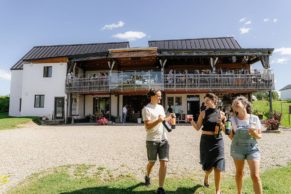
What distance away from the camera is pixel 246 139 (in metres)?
3.68

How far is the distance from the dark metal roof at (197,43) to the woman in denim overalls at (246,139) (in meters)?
21.4

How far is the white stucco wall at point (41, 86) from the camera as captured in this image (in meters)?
22.4

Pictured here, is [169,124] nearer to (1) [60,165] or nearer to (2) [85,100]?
(1) [60,165]

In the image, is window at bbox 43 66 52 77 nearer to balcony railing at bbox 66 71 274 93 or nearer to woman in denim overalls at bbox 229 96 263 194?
balcony railing at bbox 66 71 274 93

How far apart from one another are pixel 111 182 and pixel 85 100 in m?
20.0

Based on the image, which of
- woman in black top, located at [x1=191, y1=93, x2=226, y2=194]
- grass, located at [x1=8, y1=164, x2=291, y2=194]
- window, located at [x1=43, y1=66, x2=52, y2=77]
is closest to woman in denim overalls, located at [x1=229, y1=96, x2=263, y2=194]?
woman in black top, located at [x1=191, y1=93, x2=226, y2=194]

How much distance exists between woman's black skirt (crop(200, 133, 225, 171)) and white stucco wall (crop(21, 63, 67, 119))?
1989 cm

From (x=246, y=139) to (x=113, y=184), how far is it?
267cm

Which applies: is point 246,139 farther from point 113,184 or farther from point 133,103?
point 133,103

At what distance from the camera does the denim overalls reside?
3.65m

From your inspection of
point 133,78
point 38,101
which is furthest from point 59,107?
point 133,78

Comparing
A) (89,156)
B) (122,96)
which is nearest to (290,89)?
(122,96)

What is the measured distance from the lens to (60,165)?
6.38 metres

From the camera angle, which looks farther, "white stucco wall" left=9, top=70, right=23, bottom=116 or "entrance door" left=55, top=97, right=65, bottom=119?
"white stucco wall" left=9, top=70, right=23, bottom=116
